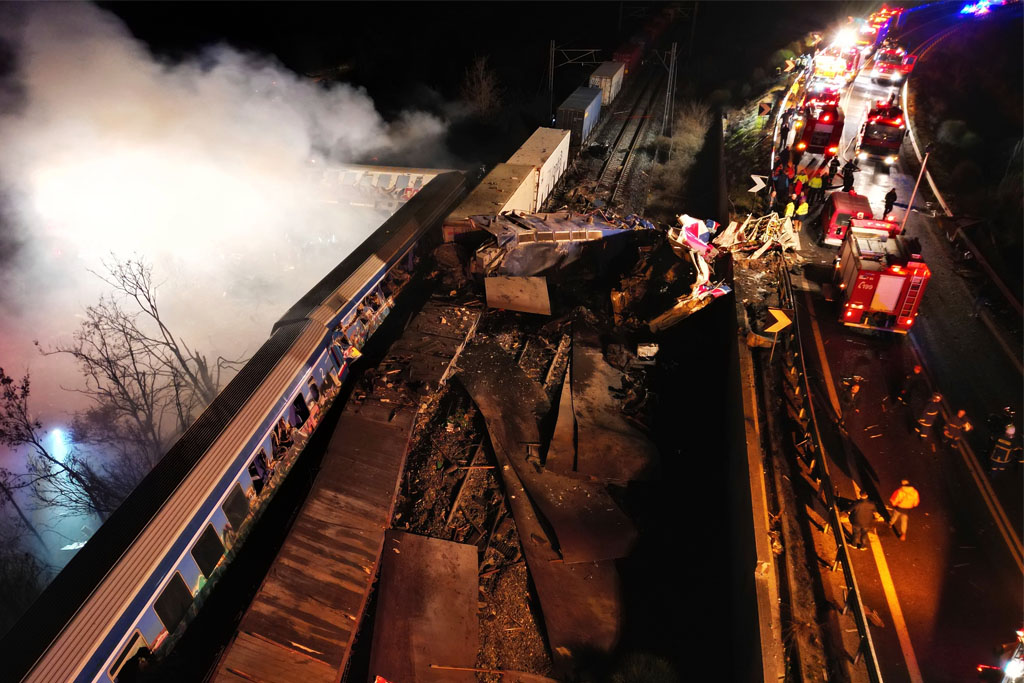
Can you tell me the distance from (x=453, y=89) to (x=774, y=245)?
2386cm

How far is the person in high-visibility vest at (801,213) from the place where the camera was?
14.6 m

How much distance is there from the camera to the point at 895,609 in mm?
6836

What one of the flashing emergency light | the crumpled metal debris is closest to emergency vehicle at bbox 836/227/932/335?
the crumpled metal debris

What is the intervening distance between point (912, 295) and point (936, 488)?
13.3 ft

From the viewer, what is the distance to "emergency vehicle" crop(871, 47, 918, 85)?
81.8 feet

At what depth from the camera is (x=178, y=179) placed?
2048 cm

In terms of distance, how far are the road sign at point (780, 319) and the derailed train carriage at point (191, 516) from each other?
322 inches

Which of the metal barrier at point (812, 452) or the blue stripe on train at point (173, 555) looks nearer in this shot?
the blue stripe on train at point (173, 555)

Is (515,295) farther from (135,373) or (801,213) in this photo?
(135,373)

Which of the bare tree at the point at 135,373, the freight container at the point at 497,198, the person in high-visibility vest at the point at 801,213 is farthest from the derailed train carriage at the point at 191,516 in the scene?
the person in high-visibility vest at the point at 801,213

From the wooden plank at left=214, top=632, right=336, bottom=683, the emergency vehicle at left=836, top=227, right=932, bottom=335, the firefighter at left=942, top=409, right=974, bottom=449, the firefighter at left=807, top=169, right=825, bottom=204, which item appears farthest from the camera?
the firefighter at left=807, top=169, right=825, bottom=204

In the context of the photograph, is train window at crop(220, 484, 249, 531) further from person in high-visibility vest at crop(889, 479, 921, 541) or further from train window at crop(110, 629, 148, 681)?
person in high-visibility vest at crop(889, 479, 921, 541)

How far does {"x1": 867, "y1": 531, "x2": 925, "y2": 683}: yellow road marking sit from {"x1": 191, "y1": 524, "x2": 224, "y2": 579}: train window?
8549mm

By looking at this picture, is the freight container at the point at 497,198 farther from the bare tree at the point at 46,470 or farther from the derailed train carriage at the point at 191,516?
the bare tree at the point at 46,470
